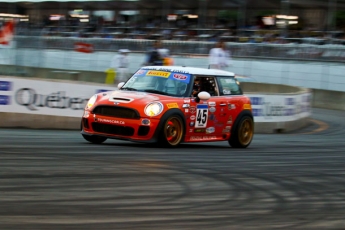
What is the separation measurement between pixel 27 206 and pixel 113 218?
792mm

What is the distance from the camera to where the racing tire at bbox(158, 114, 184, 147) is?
37.1ft

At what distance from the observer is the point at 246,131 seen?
13500 mm

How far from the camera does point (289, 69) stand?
29062 mm

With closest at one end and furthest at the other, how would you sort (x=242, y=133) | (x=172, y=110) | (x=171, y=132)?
1. (x=172, y=110)
2. (x=171, y=132)
3. (x=242, y=133)

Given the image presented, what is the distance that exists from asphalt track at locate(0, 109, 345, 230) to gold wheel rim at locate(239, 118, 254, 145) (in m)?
1.38

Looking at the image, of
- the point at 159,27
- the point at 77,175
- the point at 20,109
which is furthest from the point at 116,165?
the point at 159,27

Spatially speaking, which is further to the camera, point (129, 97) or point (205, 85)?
point (205, 85)

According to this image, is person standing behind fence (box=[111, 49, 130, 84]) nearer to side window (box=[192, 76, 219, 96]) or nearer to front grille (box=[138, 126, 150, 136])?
side window (box=[192, 76, 219, 96])

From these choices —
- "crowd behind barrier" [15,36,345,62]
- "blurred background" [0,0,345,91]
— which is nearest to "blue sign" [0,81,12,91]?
"blurred background" [0,0,345,91]

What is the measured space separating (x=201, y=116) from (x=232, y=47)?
20.5 meters

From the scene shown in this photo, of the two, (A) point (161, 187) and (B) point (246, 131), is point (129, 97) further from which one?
(A) point (161, 187)

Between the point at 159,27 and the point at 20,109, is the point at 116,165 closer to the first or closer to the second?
the point at 20,109

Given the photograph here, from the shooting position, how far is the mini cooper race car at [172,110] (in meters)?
11.2

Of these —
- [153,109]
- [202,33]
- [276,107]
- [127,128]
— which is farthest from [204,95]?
[202,33]
